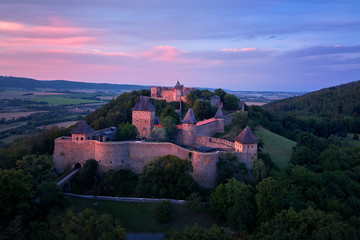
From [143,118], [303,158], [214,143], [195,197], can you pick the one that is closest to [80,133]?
[143,118]

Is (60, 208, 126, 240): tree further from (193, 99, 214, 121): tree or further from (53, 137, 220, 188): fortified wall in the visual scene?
(193, 99, 214, 121): tree

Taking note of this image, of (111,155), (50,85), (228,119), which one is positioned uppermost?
(50,85)

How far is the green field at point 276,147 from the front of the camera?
37.2 m

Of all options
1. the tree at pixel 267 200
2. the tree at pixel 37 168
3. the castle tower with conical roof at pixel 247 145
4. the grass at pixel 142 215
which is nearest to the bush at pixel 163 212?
the grass at pixel 142 215

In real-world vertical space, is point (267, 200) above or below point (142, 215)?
above

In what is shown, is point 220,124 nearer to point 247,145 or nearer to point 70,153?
point 247,145

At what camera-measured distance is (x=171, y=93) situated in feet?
173

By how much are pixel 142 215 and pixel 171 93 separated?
108 feet

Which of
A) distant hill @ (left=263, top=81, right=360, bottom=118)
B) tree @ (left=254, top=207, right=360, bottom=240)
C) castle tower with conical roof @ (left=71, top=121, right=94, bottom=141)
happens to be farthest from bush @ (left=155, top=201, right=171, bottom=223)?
distant hill @ (left=263, top=81, right=360, bottom=118)

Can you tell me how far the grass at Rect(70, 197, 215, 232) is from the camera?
2166cm

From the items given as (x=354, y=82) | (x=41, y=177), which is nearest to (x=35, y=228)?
(x=41, y=177)

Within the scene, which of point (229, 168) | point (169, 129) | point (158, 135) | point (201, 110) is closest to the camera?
point (229, 168)

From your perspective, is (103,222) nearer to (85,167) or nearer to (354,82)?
(85,167)

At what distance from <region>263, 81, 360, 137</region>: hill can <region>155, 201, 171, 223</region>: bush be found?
143ft
